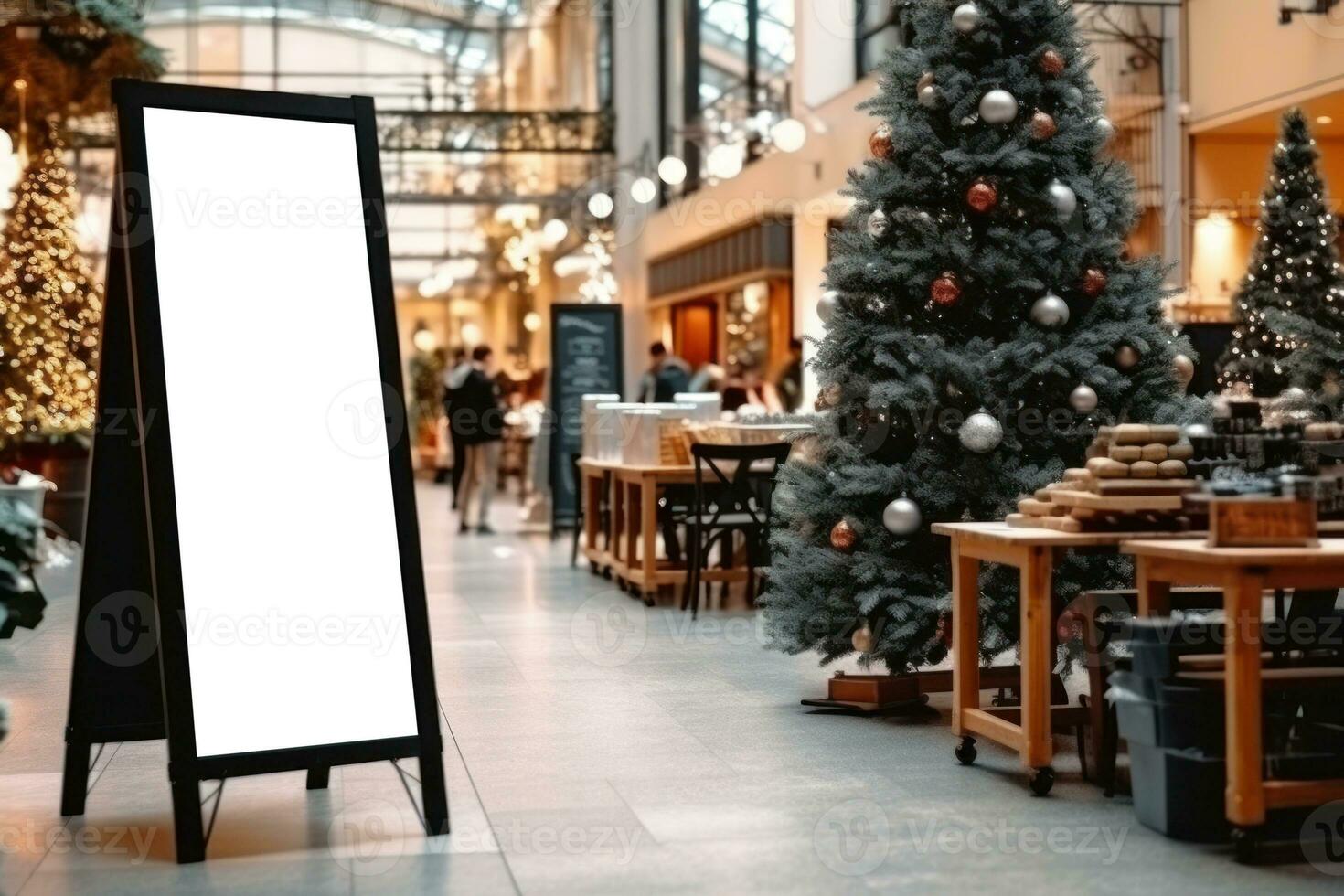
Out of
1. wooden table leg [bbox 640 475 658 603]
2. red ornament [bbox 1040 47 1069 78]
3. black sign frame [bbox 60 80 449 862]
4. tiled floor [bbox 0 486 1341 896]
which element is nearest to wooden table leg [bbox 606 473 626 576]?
wooden table leg [bbox 640 475 658 603]

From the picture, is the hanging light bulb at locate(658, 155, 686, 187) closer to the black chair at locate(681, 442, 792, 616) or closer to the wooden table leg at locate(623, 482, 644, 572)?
A: the wooden table leg at locate(623, 482, 644, 572)

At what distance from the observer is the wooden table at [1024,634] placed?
14.9 ft

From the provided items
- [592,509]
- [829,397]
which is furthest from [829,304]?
[592,509]

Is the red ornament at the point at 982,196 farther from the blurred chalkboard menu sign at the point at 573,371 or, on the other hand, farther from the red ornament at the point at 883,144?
the blurred chalkboard menu sign at the point at 573,371

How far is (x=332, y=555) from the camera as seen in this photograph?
4.19 metres

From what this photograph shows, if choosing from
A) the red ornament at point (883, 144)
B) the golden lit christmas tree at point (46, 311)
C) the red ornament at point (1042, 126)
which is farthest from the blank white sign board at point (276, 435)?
the golden lit christmas tree at point (46, 311)

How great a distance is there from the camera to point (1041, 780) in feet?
15.0

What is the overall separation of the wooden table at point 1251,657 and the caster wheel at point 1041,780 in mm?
731

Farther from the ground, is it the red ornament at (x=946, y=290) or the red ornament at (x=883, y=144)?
the red ornament at (x=883, y=144)

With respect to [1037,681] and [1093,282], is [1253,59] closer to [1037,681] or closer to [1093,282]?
[1093,282]

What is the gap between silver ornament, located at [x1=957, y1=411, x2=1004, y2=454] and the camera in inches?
222

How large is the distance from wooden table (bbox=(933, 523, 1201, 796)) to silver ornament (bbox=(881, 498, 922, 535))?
23.6 inches

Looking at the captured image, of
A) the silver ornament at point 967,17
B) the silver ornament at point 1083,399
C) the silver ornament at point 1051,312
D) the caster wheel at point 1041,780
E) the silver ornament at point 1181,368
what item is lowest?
the caster wheel at point 1041,780

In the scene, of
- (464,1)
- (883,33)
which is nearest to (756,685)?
(883,33)
